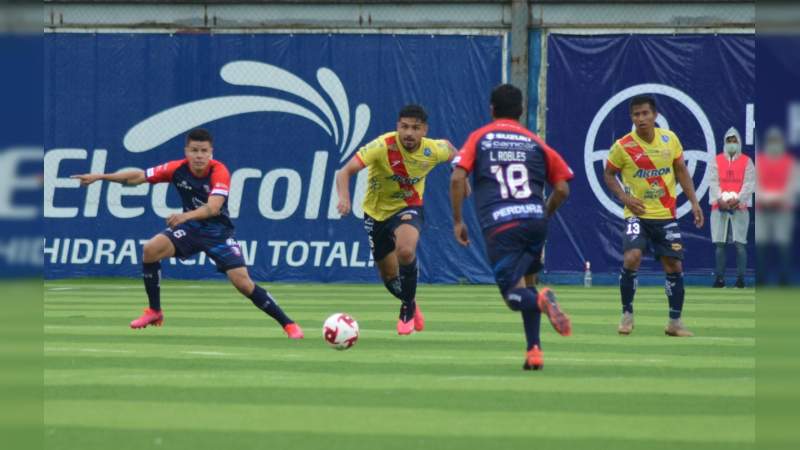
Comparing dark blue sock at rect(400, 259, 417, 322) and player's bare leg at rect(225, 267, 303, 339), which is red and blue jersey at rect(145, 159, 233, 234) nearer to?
player's bare leg at rect(225, 267, 303, 339)

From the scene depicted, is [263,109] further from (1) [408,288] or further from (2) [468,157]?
(2) [468,157]

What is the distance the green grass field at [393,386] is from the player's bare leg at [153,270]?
200mm

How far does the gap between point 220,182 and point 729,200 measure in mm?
12290

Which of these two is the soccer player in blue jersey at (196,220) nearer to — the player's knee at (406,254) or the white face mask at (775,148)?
the player's knee at (406,254)

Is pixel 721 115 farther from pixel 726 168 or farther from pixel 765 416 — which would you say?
pixel 765 416

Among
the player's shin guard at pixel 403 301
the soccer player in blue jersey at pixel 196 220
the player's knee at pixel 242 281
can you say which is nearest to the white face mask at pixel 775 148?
the player's knee at pixel 242 281

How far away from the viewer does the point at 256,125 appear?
24109mm

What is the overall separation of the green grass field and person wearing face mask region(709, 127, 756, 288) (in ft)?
24.7

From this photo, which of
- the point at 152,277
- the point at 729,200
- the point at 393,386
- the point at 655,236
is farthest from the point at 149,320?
the point at 729,200

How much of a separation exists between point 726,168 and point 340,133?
6580mm

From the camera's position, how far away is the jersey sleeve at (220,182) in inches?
484

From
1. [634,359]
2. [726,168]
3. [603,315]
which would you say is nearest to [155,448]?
[634,359]

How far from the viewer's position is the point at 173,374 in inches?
346

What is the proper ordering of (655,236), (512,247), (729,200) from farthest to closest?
(729,200) < (655,236) < (512,247)
